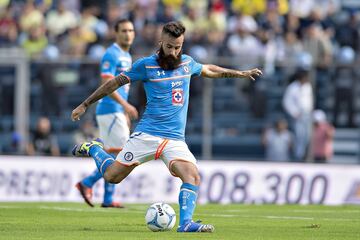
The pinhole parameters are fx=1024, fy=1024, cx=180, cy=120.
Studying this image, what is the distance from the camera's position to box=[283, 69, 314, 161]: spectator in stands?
79.5 ft

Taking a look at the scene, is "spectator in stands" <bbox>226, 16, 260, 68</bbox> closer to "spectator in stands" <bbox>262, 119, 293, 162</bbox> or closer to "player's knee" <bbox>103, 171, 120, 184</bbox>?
"spectator in stands" <bbox>262, 119, 293, 162</bbox>

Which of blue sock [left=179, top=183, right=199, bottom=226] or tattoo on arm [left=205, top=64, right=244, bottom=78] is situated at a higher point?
tattoo on arm [left=205, top=64, right=244, bottom=78]

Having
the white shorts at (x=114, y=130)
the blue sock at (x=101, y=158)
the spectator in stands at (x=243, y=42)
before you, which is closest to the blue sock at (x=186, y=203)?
the blue sock at (x=101, y=158)

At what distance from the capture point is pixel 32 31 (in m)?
27.1

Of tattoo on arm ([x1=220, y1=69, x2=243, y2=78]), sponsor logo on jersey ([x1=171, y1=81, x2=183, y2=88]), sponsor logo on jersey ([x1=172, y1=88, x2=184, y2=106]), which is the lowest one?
sponsor logo on jersey ([x1=172, y1=88, x2=184, y2=106])

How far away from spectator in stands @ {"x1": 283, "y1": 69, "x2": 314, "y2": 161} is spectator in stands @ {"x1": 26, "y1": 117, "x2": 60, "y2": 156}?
19.1ft

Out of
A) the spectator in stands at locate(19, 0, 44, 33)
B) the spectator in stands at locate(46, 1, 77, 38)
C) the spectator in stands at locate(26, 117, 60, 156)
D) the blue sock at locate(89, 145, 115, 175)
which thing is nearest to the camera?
the blue sock at locate(89, 145, 115, 175)

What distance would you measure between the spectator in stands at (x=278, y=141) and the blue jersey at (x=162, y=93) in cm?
1186

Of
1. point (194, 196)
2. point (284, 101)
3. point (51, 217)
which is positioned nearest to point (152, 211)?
point (194, 196)

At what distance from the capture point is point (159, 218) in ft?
40.8

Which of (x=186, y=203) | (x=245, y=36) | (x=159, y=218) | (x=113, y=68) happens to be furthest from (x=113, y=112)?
(x=245, y=36)

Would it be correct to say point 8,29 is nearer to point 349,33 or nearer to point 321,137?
point 349,33

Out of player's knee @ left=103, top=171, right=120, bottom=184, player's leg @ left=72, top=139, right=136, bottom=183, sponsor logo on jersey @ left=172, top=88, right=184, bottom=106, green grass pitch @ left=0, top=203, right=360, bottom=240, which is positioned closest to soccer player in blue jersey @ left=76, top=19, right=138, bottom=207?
green grass pitch @ left=0, top=203, right=360, bottom=240

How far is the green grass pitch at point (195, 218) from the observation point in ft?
39.3
